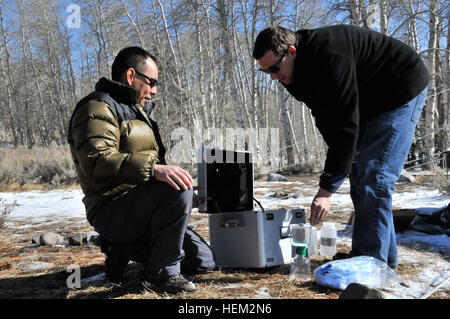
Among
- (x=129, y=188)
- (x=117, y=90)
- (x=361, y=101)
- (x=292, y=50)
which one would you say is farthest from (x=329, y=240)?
(x=117, y=90)

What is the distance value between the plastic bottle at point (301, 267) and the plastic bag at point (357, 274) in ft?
0.44

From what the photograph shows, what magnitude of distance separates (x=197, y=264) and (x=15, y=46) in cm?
2620

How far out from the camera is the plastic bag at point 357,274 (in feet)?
6.26

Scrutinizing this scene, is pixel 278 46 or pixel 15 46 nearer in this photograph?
pixel 278 46

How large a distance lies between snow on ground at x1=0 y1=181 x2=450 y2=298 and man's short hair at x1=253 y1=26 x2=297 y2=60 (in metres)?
1.38

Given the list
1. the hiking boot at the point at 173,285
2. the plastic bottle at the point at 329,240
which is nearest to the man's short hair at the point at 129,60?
the hiking boot at the point at 173,285

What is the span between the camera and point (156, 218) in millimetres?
1895

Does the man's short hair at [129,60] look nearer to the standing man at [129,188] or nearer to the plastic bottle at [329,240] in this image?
the standing man at [129,188]

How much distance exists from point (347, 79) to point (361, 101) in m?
0.40

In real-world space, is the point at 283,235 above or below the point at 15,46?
below

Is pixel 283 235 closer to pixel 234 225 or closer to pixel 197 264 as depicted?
pixel 234 225

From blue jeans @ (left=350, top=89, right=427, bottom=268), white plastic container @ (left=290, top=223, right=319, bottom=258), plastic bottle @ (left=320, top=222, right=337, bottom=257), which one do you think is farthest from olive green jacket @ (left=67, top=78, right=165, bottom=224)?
plastic bottle @ (left=320, top=222, right=337, bottom=257)
